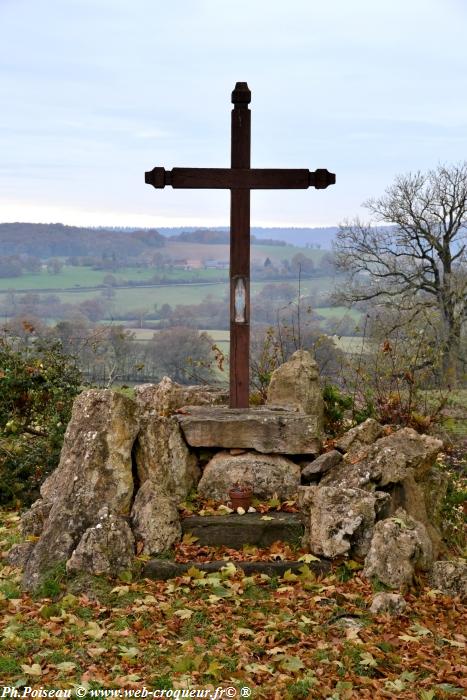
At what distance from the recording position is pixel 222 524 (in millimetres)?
9102

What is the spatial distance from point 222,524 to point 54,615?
2.03m

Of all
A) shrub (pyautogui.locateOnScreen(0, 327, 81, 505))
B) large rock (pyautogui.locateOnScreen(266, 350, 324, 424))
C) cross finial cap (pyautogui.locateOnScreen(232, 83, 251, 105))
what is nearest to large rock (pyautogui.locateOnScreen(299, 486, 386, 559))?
large rock (pyautogui.locateOnScreen(266, 350, 324, 424))

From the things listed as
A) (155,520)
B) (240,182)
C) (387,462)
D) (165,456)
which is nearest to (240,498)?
(165,456)

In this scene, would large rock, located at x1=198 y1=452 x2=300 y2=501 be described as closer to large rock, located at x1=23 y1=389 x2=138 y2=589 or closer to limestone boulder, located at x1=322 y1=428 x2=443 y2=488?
limestone boulder, located at x1=322 y1=428 x2=443 y2=488

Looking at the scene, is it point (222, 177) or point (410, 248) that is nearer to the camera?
point (222, 177)

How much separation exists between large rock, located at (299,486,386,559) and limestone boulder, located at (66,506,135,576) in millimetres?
1838

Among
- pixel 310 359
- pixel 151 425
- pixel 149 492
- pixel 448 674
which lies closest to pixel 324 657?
pixel 448 674

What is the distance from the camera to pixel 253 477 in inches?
387

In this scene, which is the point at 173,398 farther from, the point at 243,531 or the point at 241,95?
the point at 241,95

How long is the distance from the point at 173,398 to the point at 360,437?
248 centimetres

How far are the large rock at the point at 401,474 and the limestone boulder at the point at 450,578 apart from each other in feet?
1.46

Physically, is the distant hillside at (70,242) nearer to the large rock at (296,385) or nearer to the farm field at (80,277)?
the farm field at (80,277)

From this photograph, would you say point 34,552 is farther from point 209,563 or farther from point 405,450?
point 405,450

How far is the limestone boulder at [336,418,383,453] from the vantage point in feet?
33.6
